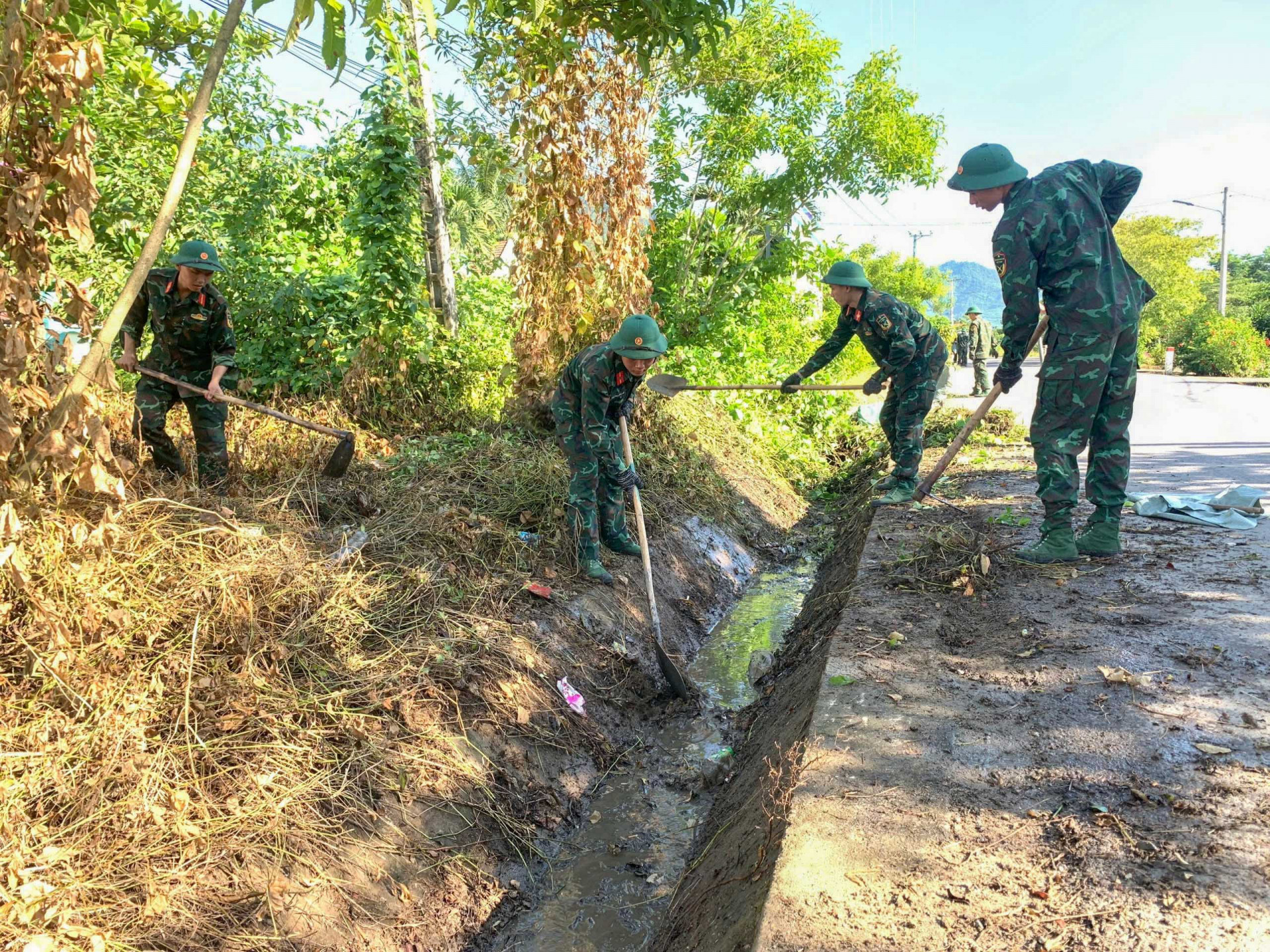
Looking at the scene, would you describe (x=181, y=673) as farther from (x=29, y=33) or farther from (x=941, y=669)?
(x=941, y=669)

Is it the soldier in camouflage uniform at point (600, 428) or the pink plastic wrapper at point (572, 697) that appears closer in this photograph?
the pink plastic wrapper at point (572, 697)

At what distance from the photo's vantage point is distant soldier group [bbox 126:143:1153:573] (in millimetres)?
4207

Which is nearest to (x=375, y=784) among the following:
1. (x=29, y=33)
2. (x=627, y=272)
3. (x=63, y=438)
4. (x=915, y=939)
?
(x=63, y=438)

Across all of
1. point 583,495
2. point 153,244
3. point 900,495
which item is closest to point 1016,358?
point 900,495

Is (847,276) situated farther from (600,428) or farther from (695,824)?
(695,824)

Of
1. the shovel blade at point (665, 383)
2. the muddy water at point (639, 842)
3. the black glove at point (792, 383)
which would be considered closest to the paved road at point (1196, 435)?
the black glove at point (792, 383)

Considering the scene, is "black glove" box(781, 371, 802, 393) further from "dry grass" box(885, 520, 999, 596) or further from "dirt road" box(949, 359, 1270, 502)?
"dry grass" box(885, 520, 999, 596)

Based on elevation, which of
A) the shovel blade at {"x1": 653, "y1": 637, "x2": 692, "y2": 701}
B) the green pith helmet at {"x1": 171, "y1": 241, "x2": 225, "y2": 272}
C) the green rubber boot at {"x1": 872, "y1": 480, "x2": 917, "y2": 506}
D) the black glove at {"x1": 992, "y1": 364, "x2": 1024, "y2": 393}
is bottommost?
the shovel blade at {"x1": 653, "y1": 637, "x2": 692, "y2": 701}

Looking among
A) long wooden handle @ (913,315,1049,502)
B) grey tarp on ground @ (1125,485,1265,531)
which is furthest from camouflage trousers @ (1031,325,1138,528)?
grey tarp on ground @ (1125,485,1265,531)

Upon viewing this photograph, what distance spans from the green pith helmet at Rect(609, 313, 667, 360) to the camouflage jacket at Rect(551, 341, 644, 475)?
0.15 metres

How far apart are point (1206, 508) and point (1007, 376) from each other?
2011 mm

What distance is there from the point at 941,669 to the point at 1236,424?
33.8 feet

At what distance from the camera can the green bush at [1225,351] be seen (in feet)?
80.5

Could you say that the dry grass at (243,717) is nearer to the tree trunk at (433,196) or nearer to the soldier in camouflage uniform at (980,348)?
the tree trunk at (433,196)
